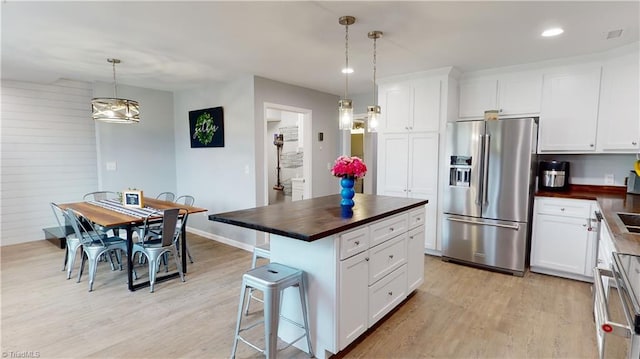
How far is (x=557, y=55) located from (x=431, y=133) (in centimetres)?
148

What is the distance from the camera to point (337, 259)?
78.1 inches

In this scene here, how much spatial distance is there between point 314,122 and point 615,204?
12.6 ft

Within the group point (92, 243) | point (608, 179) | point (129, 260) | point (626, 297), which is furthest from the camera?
point (608, 179)

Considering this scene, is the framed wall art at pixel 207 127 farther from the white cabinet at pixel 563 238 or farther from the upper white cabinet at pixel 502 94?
the white cabinet at pixel 563 238

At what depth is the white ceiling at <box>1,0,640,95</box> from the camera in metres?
2.32

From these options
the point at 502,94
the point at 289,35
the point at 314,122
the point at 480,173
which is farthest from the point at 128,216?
the point at 502,94

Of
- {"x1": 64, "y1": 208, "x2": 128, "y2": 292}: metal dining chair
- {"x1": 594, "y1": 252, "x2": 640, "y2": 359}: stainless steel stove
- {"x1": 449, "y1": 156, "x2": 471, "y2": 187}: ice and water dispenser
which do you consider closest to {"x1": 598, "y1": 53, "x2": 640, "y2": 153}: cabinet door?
{"x1": 449, "y1": 156, "x2": 471, "y2": 187}: ice and water dispenser

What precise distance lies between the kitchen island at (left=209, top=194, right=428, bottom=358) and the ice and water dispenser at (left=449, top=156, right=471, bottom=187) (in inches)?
56.4

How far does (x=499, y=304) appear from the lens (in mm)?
2918

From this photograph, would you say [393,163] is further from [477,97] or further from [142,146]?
[142,146]

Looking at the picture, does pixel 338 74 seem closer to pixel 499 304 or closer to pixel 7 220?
pixel 499 304

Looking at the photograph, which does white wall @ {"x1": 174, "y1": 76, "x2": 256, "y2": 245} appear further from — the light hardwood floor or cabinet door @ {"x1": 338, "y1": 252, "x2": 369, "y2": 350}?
cabinet door @ {"x1": 338, "y1": 252, "x2": 369, "y2": 350}

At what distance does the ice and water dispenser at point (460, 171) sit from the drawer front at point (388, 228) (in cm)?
147

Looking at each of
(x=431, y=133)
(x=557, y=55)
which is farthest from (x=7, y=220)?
(x=557, y=55)
